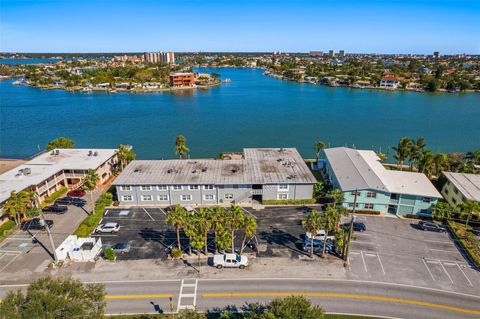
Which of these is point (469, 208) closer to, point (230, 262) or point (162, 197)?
point (230, 262)

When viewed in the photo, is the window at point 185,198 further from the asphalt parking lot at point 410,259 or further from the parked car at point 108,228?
the asphalt parking lot at point 410,259

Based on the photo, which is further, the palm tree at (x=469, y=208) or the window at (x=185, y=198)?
the window at (x=185, y=198)

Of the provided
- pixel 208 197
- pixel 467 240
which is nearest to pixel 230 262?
pixel 208 197

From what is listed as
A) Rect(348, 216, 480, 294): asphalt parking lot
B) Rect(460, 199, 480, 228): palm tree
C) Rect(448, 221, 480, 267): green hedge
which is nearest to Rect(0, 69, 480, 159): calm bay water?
Rect(460, 199, 480, 228): palm tree

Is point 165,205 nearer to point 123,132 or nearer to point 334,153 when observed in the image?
point 334,153

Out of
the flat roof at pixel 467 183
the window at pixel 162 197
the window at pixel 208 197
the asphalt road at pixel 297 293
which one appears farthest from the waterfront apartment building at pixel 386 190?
the window at pixel 162 197
